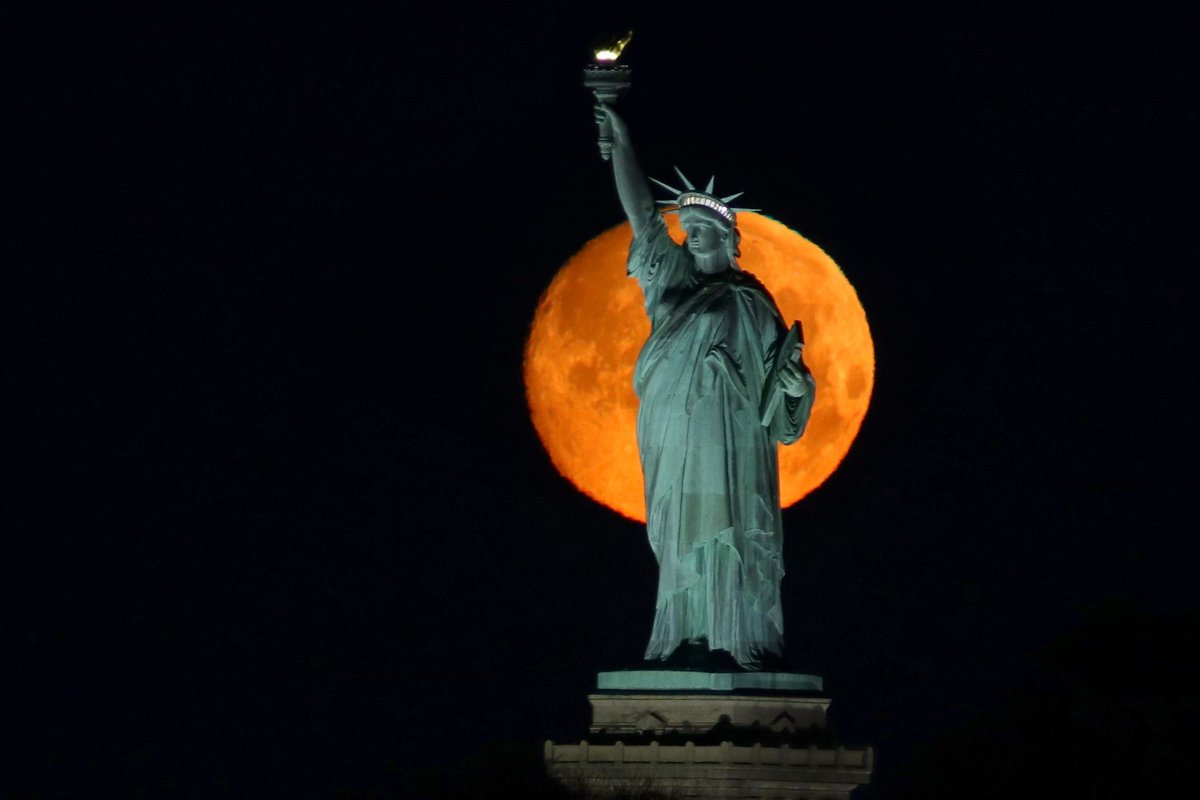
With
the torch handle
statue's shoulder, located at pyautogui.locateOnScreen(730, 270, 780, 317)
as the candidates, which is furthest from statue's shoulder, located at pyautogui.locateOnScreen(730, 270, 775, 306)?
the torch handle

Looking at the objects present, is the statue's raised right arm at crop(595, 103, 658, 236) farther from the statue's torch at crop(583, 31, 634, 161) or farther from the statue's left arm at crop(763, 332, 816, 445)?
the statue's left arm at crop(763, 332, 816, 445)

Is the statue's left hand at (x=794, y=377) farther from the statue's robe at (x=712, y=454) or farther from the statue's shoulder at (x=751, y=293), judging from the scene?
the statue's shoulder at (x=751, y=293)

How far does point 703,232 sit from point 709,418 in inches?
58.0

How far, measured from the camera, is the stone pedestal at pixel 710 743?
24.3 metres

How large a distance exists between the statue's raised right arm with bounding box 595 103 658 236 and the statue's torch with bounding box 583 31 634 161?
49mm

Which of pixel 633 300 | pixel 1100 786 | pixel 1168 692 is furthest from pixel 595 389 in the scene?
pixel 1168 692

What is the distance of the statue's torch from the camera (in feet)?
85.0

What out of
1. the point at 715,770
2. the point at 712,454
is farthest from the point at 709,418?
the point at 715,770

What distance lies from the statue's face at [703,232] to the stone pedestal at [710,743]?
131 inches

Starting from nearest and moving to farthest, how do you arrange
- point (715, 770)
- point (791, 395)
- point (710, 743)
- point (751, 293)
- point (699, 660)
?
point (715, 770) < point (710, 743) < point (699, 660) < point (791, 395) < point (751, 293)

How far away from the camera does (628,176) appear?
2595cm

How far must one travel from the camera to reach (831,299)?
2908 cm

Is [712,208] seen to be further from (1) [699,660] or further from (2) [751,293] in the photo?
(1) [699,660]

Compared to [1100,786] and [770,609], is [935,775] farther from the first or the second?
[770,609]
